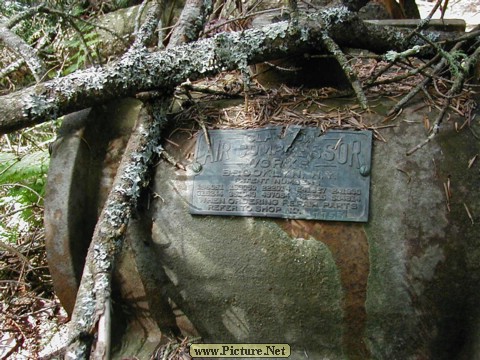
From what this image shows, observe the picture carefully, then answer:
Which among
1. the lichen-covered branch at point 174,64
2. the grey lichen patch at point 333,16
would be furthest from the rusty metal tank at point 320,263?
the grey lichen patch at point 333,16

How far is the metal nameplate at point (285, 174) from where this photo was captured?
2.17 meters

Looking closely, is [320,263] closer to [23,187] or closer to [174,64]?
[174,64]

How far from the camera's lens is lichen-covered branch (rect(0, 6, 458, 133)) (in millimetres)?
2350

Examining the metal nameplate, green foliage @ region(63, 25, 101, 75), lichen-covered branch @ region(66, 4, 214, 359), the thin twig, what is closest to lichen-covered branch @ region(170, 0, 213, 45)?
lichen-covered branch @ region(66, 4, 214, 359)

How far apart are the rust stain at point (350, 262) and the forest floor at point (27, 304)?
1657mm

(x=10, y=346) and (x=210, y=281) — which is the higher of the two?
(x=210, y=281)

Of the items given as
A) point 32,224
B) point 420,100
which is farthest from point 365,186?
point 32,224

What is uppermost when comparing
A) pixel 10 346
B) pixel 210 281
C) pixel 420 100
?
pixel 420 100

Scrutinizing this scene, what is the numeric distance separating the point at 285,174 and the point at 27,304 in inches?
79.3

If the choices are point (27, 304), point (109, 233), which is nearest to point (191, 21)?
point (109, 233)

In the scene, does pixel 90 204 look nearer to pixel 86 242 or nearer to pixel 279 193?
pixel 86 242

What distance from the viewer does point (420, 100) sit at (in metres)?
2.33

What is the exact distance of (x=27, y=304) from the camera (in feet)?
10.5

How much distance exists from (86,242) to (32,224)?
1.26 metres
